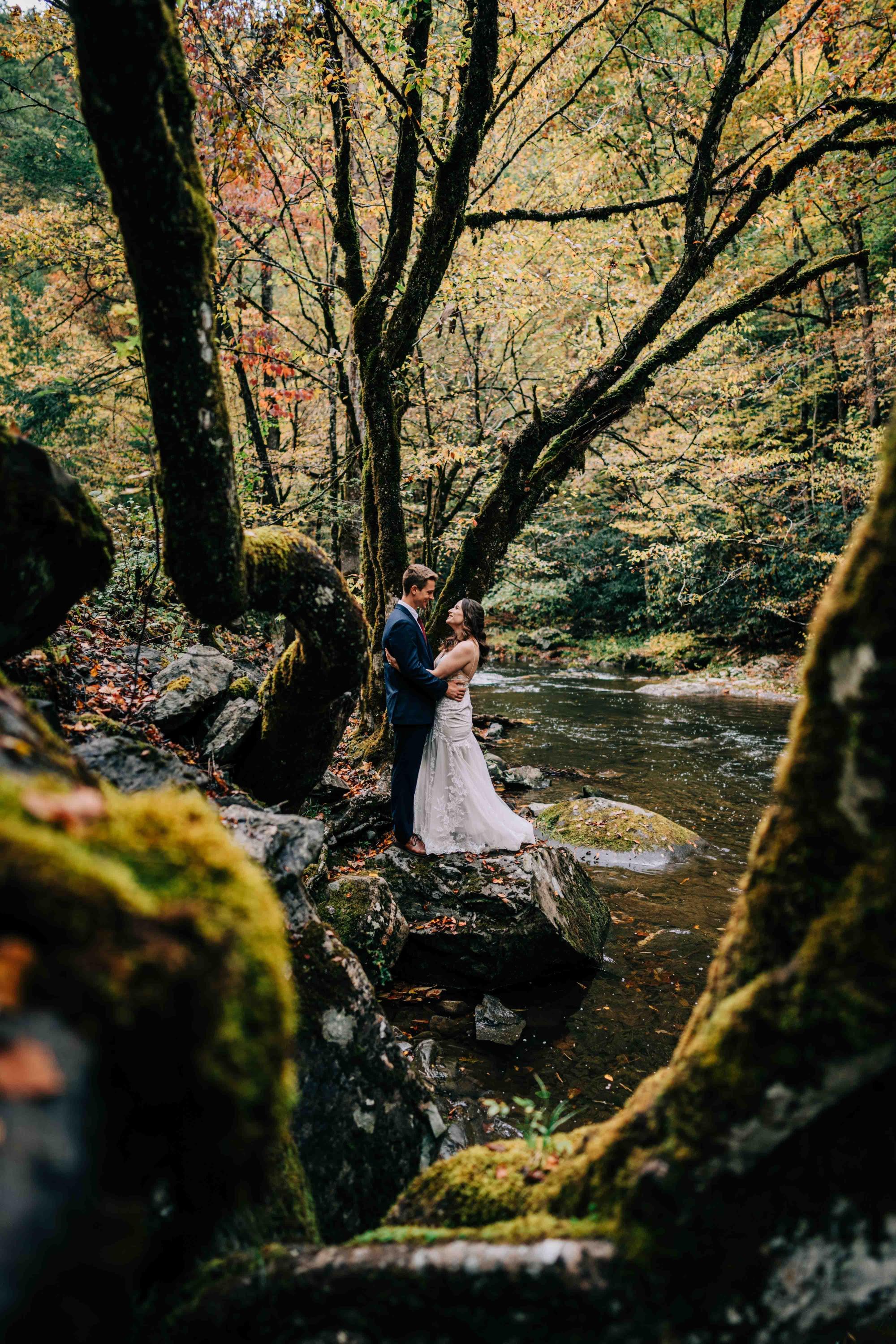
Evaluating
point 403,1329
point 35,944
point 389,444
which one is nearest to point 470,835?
point 389,444

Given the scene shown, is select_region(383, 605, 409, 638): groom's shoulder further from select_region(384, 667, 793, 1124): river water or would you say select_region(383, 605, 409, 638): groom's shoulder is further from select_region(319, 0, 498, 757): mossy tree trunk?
select_region(384, 667, 793, 1124): river water

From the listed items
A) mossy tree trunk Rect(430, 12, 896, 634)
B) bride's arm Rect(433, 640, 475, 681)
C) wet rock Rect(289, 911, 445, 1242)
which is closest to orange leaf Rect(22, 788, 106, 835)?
wet rock Rect(289, 911, 445, 1242)

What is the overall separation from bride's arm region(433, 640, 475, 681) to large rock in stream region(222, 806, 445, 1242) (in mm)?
3588

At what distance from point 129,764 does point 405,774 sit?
387 centimetres

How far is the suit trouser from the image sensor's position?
6598mm

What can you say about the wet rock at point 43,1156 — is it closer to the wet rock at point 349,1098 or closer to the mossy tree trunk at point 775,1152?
the mossy tree trunk at point 775,1152

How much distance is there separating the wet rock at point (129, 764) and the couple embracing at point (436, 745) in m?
3.45

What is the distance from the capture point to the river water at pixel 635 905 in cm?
463

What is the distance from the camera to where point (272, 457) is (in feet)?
44.5

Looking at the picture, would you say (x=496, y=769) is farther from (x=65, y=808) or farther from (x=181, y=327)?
(x=65, y=808)

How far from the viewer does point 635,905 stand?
7.07 meters

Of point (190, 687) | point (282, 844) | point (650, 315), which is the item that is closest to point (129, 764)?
point (282, 844)

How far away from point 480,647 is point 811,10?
7727 mm

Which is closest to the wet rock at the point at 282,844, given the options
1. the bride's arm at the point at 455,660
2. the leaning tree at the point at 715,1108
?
the leaning tree at the point at 715,1108
